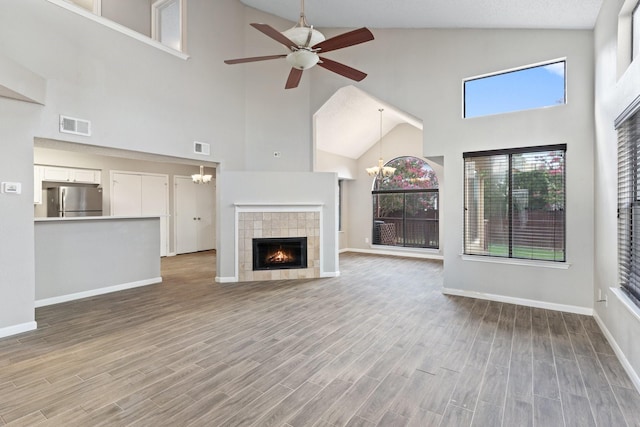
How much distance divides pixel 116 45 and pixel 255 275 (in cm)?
392

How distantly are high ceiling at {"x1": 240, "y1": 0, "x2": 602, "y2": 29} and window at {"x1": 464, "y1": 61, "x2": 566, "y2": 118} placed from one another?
53cm

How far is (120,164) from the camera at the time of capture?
24.2 feet

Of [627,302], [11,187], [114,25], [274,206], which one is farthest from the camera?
[274,206]

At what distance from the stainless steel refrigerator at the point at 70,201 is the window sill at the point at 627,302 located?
26.7 feet

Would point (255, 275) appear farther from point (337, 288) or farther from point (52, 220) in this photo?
point (52, 220)

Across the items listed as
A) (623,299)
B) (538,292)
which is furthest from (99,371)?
(538,292)

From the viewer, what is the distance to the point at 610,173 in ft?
10.1

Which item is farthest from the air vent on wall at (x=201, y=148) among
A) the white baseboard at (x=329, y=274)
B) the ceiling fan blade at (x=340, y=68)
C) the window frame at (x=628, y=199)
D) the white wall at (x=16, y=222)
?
the window frame at (x=628, y=199)

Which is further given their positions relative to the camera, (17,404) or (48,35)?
(48,35)

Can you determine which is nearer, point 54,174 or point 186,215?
point 54,174

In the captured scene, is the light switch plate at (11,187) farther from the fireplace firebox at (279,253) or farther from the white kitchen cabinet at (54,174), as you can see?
the white kitchen cabinet at (54,174)

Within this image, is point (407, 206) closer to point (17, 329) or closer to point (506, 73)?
point (506, 73)

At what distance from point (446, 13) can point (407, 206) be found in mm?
5177

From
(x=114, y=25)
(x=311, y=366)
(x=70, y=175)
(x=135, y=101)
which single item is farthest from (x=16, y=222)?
(x=70, y=175)
